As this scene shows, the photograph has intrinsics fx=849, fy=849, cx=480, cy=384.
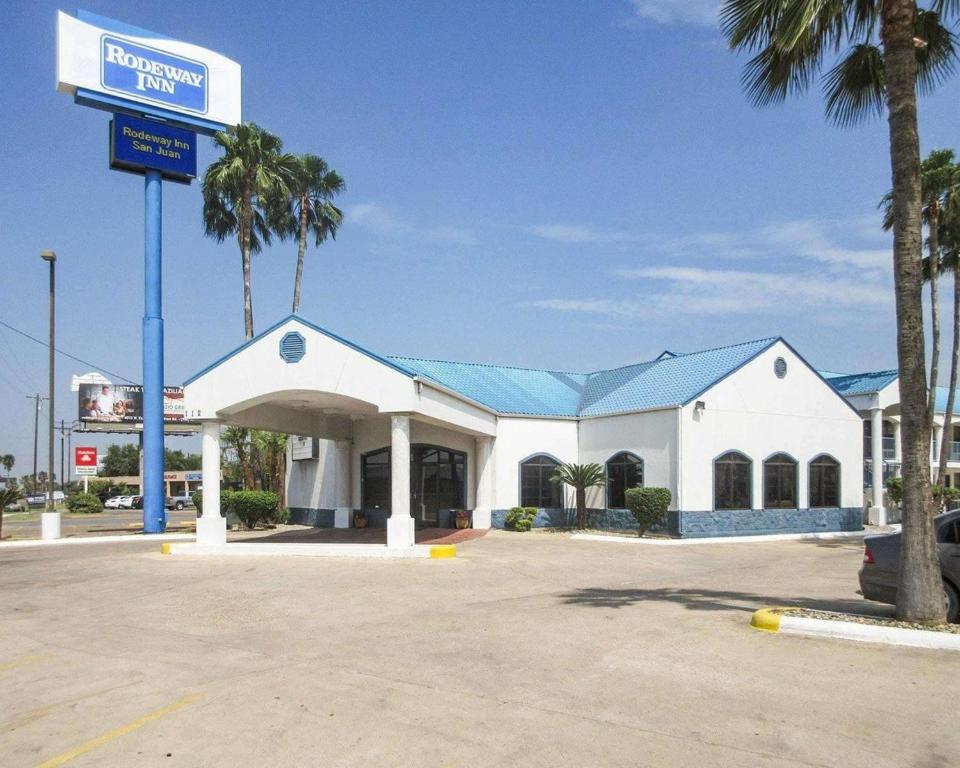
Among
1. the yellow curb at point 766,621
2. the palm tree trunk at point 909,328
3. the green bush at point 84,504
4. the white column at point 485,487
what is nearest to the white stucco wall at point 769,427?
the white column at point 485,487

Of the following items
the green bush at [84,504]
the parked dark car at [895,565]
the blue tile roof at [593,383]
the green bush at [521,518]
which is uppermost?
the blue tile roof at [593,383]

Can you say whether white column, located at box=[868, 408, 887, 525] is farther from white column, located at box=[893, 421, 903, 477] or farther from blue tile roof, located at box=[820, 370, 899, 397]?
white column, located at box=[893, 421, 903, 477]

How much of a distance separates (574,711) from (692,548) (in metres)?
16.3

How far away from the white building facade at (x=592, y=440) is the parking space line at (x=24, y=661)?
1234cm

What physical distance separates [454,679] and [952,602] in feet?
22.4

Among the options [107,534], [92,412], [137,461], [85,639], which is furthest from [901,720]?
[137,461]

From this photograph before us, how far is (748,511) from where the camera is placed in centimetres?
2586

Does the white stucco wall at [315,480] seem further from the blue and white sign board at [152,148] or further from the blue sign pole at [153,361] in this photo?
the blue and white sign board at [152,148]

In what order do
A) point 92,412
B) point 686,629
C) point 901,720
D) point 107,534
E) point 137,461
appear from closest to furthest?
point 901,720 → point 686,629 → point 107,534 → point 92,412 → point 137,461

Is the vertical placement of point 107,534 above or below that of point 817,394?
below

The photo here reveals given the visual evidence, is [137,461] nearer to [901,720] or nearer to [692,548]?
[692,548]

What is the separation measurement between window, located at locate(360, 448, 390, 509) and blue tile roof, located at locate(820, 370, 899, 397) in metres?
17.0

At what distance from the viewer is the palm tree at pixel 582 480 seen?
26953 millimetres

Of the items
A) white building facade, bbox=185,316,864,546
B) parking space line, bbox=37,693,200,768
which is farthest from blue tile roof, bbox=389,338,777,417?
parking space line, bbox=37,693,200,768
